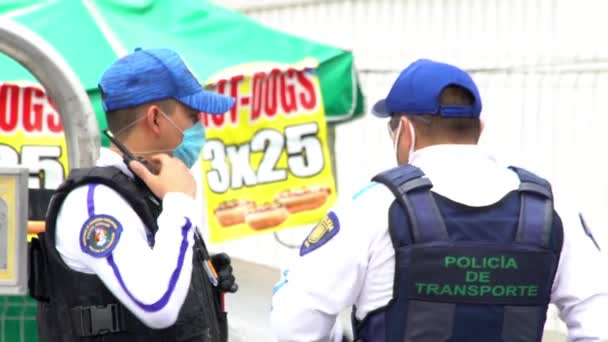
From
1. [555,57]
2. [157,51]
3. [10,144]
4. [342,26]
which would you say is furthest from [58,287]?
[342,26]

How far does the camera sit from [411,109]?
3324mm

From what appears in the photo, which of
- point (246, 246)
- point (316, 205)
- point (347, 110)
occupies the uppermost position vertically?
point (347, 110)

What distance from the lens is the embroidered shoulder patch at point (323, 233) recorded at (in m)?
3.19

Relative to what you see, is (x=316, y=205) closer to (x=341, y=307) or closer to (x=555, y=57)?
(x=555, y=57)

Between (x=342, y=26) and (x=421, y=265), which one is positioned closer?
(x=421, y=265)

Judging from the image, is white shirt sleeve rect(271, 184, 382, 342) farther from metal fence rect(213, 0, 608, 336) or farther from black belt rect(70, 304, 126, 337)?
metal fence rect(213, 0, 608, 336)

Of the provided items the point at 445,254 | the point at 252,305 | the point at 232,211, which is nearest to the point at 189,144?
the point at 445,254

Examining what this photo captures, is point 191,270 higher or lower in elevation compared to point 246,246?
higher

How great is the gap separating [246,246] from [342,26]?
1983 mm

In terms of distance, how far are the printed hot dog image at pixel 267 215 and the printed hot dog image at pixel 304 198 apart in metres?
0.05

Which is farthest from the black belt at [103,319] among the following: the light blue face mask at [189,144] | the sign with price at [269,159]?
the sign with price at [269,159]

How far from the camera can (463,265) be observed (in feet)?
10.5

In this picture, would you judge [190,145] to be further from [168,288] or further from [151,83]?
[168,288]

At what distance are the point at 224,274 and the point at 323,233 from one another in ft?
1.47
